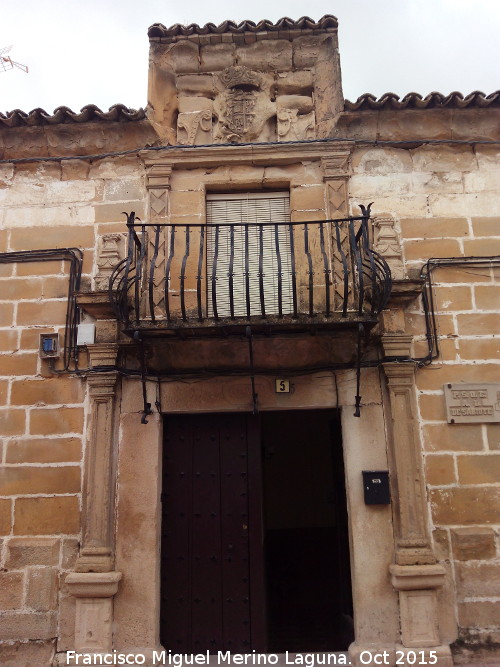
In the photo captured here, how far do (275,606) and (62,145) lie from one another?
5.48 m

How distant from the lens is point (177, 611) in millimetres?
4281

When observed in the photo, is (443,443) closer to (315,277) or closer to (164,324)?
(315,277)

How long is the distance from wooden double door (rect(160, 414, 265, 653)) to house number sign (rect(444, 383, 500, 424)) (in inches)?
64.0

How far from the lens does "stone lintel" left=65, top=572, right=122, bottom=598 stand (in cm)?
400

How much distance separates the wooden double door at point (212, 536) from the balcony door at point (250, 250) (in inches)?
40.9

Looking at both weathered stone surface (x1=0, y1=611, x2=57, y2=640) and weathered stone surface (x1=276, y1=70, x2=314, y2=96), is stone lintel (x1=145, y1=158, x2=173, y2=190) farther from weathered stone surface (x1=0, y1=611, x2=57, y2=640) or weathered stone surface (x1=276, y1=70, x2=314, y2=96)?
weathered stone surface (x1=0, y1=611, x2=57, y2=640)

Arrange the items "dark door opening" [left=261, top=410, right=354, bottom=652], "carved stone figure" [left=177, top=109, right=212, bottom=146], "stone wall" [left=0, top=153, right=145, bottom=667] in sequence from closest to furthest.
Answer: "stone wall" [left=0, top=153, right=145, bottom=667], "carved stone figure" [left=177, top=109, right=212, bottom=146], "dark door opening" [left=261, top=410, right=354, bottom=652]

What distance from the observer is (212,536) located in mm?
4398

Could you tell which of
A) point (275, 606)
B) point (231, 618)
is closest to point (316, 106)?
point (231, 618)

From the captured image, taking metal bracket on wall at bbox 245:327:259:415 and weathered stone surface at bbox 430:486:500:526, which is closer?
metal bracket on wall at bbox 245:327:259:415

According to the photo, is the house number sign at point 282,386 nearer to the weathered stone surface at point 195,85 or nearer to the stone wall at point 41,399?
the stone wall at point 41,399

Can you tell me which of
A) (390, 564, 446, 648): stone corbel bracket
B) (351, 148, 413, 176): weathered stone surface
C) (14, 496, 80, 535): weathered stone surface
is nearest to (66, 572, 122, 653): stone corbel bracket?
(14, 496, 80, 535): weathered stone surface

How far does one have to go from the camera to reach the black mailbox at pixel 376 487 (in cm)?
420

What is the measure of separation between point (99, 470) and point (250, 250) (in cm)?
231
